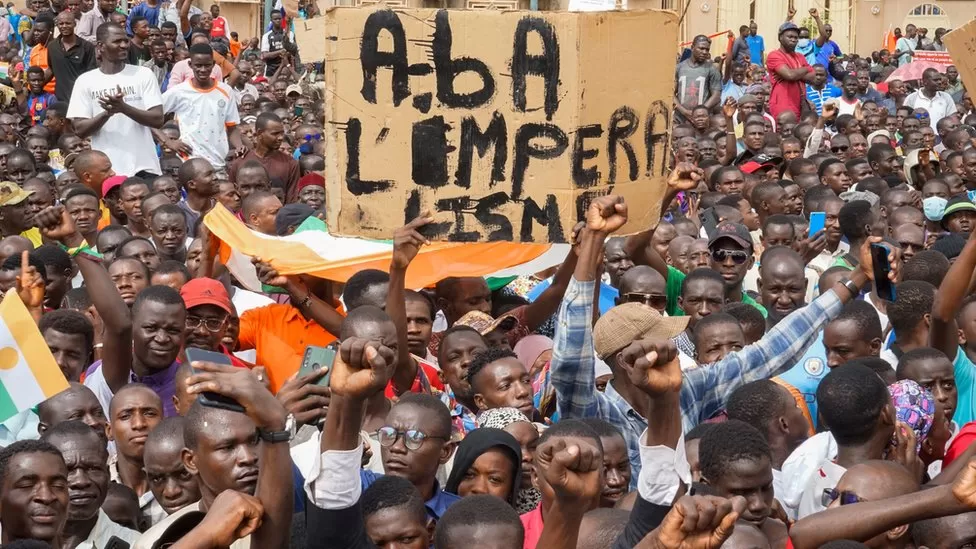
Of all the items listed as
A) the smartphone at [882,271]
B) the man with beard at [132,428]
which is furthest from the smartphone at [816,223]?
the man with beard at [132,428]

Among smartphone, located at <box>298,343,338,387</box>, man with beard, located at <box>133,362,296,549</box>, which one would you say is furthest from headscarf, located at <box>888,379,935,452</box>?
man with beard, located at <box>133,362,296,549</box>

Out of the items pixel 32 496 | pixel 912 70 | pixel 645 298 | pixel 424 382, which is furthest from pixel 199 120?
pixel 912 70

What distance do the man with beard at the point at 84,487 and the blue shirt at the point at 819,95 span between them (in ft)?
47.1

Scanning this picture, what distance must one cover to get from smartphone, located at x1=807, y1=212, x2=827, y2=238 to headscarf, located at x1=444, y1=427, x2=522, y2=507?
450 centimetres

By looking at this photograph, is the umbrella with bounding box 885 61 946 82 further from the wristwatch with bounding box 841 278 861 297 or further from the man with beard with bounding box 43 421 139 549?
the man with beard with bounding box 43 421 139 549

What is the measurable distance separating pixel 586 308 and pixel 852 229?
415 cm

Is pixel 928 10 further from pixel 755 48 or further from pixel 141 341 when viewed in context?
pixel 141 341

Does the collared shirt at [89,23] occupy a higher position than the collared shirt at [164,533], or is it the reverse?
the collared shirt at [89,23]

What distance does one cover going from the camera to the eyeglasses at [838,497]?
14.1 feet

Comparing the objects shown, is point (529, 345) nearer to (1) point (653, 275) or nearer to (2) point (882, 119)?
(1) point (653, 275)

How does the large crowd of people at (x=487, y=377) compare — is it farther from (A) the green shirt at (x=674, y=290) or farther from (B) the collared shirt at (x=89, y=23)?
(B) the collared shirt at (x=89, y=23)

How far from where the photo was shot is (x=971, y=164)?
39.5 feet

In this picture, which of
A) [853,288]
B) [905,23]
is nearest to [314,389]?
[853,288]

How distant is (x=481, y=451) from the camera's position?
4.79m
